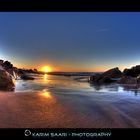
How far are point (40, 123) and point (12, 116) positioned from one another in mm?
231

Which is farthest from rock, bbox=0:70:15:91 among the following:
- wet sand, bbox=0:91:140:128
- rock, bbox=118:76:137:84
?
rock, bbox=118:76:137:84

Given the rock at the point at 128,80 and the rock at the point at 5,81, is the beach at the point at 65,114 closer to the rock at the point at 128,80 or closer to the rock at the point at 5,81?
the rock at the point at 5,81

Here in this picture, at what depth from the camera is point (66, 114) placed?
1768mm

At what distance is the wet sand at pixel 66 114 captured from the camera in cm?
156

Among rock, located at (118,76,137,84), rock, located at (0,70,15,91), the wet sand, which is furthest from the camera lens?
rock, located at (118,76,137,84)

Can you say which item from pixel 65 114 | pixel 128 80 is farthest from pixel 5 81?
pixel 128 80

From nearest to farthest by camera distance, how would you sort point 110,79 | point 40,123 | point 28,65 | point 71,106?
1. point 40,123
2. point 71,106
3. point 28,65
4. point 110,79

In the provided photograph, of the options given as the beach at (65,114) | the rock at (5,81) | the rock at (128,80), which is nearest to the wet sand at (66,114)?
the beach at (65,114)

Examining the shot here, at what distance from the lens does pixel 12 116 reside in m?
1.64

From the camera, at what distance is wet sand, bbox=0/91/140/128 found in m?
1.56

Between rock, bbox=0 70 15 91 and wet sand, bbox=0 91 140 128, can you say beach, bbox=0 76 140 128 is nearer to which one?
wet sand, bbox=0 91 140 128
